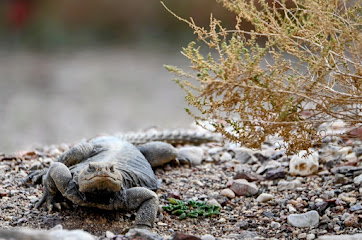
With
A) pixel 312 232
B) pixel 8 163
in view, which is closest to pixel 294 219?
pixel 312 232

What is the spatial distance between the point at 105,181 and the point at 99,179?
4cm

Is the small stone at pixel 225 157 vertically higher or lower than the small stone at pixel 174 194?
higher

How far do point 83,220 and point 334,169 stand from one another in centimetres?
174

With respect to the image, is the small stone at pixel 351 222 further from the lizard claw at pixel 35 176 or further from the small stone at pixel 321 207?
the lizard claw at pixel 35 176

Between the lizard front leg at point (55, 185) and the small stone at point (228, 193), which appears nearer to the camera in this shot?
the lizard front leg at point (55, 185)

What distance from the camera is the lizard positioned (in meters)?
2.79

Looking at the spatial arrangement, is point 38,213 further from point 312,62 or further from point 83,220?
point 312,62

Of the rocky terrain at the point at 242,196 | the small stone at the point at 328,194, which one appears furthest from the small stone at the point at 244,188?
the small stone at the point at 328,194

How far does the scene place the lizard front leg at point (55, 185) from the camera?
9.81ft

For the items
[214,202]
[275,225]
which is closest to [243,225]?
[275,225]

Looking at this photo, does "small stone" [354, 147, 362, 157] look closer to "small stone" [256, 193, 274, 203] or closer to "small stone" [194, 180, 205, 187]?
"small stone" [256, 193, 274, 203]

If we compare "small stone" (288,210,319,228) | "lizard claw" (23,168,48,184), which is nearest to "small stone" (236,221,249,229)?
"small stone" (288,210,319,228)

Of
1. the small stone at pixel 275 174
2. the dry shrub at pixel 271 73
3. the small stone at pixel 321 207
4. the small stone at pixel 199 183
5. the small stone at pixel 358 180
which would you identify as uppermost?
the dry shrub at pixel 271 73

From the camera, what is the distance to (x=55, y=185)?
3078 mm
